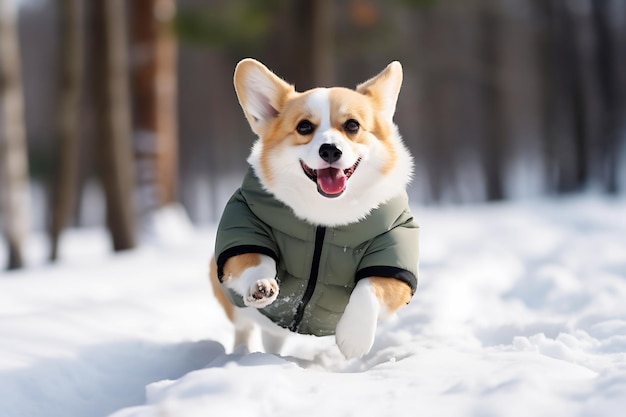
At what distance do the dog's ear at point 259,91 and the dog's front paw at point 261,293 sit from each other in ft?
2.77

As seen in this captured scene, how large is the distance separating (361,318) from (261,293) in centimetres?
42

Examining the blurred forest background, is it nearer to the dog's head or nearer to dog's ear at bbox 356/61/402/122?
the dog's head

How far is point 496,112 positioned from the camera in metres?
17.9

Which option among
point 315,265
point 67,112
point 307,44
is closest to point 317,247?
point 315,265

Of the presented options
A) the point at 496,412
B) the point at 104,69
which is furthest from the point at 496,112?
the point at 496,412

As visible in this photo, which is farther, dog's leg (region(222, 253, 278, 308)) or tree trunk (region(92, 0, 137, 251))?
tree trunk (region(92, 0, 137, 251))

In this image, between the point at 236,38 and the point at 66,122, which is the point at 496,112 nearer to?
the point at 236,38

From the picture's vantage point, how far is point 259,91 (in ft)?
10.5

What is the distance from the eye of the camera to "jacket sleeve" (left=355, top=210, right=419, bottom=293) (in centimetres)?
285

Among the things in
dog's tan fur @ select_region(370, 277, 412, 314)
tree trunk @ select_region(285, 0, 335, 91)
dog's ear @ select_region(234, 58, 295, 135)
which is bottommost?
dog's tan fur @ select_region(370, 277, 412, 314)

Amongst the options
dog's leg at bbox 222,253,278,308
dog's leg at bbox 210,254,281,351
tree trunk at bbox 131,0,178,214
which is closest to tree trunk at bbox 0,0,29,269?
tree trunk at bbox 131,0,178,214

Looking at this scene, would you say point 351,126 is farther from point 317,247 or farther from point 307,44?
point 307,44

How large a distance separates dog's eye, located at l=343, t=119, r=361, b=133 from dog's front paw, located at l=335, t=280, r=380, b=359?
69 cm

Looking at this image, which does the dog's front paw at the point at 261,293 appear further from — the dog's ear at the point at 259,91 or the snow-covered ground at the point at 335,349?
the dog's ear at the point at 259,91
